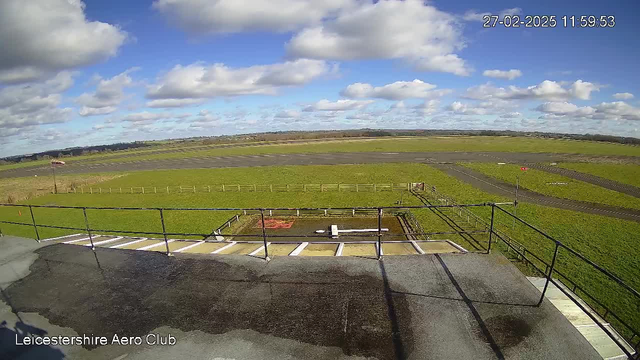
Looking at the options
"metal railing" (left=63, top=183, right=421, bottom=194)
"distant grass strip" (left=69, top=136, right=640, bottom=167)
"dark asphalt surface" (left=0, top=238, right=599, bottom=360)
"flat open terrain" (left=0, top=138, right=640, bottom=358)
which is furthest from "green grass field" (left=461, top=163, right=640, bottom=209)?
"distant grass strip" (left=69, top=136, right=640, bottom=167)

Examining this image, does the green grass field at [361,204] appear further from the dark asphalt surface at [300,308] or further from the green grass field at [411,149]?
the green grass field at [411,149]

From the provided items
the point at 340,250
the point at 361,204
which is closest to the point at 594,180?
the point at 361,204

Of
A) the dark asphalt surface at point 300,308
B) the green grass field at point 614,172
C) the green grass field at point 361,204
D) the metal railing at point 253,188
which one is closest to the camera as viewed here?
the dark asphalt surface at point 300,308

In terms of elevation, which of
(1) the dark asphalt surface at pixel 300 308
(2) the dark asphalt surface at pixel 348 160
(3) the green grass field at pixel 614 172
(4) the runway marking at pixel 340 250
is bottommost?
(3) the green grass field at pixel 614 172

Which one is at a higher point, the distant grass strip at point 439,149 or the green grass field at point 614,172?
the distant grass strip at point 439,149

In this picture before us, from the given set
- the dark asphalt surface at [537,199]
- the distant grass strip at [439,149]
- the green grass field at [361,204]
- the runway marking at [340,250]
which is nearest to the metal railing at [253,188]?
the green grass field at [361,204]

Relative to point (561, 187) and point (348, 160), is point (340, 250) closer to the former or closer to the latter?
point (561, 187)

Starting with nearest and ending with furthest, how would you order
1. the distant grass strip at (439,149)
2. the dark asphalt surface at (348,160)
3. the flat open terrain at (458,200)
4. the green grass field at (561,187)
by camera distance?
the flat open terrain at (458,200) < the green grass field at (561,187) < the dark asphalt surface at (348,160) < the distant grass strip at (439,149)
